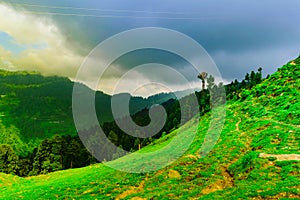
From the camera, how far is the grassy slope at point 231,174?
20.6m

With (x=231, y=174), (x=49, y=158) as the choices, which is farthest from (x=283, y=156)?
(x=49, y=158)

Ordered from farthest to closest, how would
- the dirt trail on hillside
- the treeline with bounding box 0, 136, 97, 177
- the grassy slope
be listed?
the treeline with bounding box 0, 136, 97, 177, the dirt trail on hillside, the grassy slope

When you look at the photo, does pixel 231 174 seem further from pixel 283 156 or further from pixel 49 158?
pixel 49 158

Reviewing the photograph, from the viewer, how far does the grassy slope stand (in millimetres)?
20625

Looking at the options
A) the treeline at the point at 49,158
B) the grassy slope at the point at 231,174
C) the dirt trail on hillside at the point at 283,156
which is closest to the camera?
the grassy slope at the point at 231,174

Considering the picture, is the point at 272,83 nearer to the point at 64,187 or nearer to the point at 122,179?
the point at 122,179

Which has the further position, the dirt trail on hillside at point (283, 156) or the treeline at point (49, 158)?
the treeline at point (49, 158)

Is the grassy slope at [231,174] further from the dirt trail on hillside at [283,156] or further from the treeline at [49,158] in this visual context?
the treeline at [49,158]

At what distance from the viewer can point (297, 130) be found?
1281 inches

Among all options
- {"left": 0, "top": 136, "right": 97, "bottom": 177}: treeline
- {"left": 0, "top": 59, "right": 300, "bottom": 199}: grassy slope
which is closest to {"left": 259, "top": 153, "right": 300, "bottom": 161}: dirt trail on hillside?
{"left": 0, "top": 59, "right": 300, "bottom": 199}: grassy slope

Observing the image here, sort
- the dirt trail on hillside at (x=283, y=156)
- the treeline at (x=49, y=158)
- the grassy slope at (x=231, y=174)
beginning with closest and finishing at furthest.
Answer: the grassy slope at (x=231, y=174), the dirt trail on hillside at (x=283, y=156), the treeline at (x=49, y=158)

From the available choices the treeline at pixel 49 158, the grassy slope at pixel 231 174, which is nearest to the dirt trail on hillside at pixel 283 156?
the grassy slope at pixel 231 174

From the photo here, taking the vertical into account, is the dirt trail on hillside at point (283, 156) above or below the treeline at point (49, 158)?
above

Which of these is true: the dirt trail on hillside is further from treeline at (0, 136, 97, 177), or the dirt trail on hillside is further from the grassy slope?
treeline at (0, 136, 97, 177)
